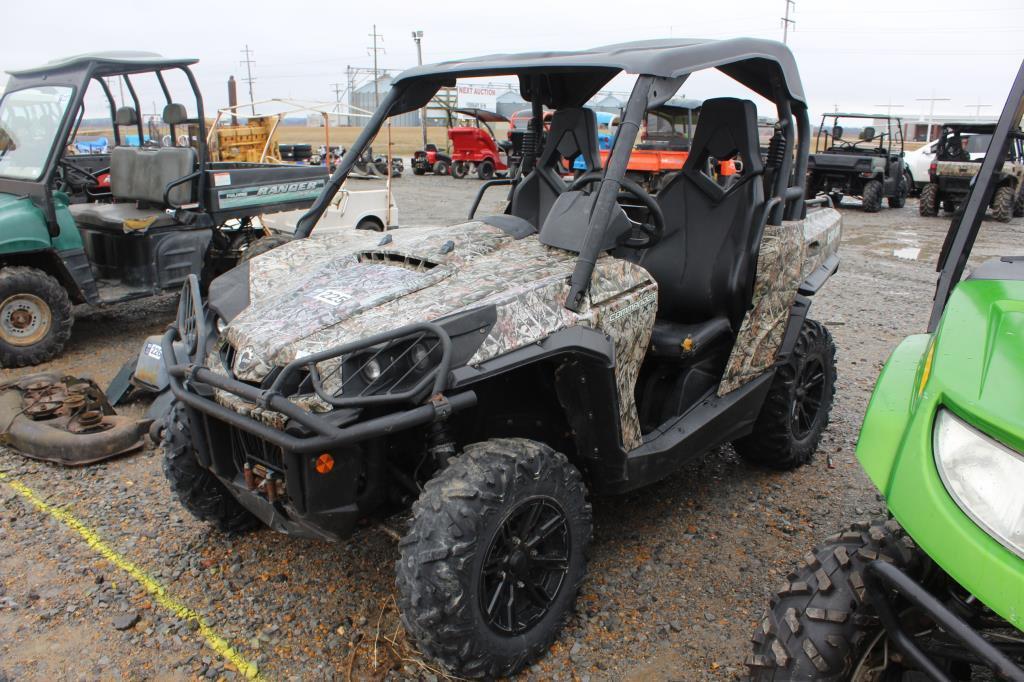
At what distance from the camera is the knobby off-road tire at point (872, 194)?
16.1 metres

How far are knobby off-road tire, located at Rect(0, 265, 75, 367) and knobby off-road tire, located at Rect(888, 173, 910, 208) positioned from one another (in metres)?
16.1

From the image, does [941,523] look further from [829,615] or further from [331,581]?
[331,581]

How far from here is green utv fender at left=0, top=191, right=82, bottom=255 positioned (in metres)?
5.82

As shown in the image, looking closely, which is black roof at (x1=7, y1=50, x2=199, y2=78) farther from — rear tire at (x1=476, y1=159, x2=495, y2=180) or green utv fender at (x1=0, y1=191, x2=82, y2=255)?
rear tire at (x1=476, y1=159, x2=495, y2=180)

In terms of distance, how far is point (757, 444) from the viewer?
420 cm

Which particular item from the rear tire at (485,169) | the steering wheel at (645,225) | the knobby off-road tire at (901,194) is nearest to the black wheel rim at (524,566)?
the steering wheel at (645,225)

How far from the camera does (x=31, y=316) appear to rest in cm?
605

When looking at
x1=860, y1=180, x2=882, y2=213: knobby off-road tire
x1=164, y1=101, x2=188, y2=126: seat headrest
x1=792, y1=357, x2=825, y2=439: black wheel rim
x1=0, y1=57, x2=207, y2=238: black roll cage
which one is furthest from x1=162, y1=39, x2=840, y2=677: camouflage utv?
x1=860, y1=180, x2=882, y2=213: knobby off-road tire

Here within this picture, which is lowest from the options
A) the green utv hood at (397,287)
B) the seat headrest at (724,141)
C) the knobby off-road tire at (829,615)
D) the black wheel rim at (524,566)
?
the black wheel rim at (524,566)

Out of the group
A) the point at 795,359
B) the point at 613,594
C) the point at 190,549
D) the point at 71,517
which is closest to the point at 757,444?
the point at 795,359

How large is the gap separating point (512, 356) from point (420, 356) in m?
0.30

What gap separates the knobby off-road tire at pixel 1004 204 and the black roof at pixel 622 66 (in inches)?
512

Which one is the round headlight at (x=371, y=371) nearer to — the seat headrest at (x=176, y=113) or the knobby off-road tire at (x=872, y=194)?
the seat headrest at (x=176, y=113)

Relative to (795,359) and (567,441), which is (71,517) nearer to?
(567,441)
